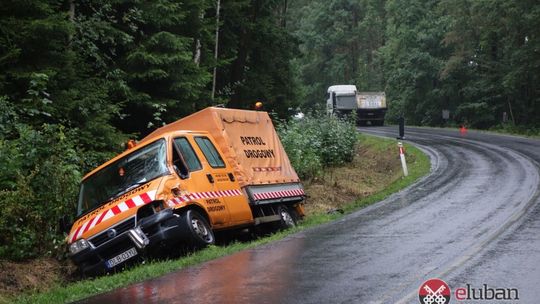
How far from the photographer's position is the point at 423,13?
5722 cm

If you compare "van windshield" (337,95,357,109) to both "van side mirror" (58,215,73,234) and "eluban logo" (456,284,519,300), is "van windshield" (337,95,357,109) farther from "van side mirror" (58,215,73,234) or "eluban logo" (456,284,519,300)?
"eluban logo" (456,284,519,300)

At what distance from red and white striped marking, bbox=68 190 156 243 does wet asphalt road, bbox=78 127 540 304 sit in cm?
146

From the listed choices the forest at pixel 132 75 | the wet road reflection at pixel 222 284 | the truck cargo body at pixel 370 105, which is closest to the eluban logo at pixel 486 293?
the wet road reflection at pixel 222 284

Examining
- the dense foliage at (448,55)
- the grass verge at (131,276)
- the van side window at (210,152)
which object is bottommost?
the grass verge at (131,276)

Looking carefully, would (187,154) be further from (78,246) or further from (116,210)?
(78,246)

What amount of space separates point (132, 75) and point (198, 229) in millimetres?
7136

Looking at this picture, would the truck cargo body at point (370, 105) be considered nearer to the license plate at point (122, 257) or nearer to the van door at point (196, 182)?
the van door at point (196, 182)

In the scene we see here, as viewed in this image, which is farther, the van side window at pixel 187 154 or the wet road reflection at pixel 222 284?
the van side window at pixel 187 154

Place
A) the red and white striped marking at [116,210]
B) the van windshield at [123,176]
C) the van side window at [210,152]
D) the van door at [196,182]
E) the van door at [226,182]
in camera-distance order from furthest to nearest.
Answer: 1. the van side window at [210,152]
2. the van door at [226,182]
3. the van door at [196,182]
4. the van windshield at [123,176]
5. the red and white striped marking at [116,210]

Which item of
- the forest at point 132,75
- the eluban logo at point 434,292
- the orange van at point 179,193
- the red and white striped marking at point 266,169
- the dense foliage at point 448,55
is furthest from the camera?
the dense foliage at point 448,55

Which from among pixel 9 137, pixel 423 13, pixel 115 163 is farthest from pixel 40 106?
pixel 423 13

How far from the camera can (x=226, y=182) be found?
36.5 ft

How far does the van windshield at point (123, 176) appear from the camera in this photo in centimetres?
993

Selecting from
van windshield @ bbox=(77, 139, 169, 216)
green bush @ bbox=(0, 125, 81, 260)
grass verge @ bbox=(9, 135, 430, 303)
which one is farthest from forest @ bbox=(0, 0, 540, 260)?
grass verge @ bbox=(9, 135, 430, 303)
